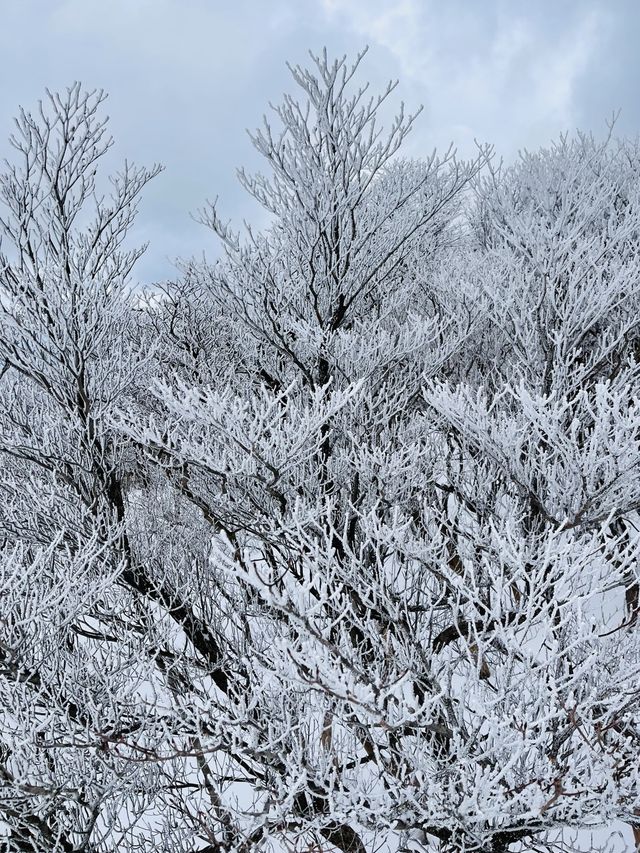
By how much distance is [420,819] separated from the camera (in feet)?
Result: 8.64

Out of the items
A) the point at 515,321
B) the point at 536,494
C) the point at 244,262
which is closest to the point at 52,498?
the point at 244,262

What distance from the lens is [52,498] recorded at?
4695 mm

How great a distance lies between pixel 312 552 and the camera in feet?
9.66

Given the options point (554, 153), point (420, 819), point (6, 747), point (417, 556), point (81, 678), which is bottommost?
point (420, 819)

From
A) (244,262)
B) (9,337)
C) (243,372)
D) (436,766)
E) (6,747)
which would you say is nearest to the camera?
(436,766)

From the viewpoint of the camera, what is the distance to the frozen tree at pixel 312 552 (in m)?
2.74

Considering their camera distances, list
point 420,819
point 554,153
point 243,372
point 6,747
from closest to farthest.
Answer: point 420,819, point 6,747, point 243,372, point 554,153

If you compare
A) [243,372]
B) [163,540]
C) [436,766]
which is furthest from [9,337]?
[436,766]

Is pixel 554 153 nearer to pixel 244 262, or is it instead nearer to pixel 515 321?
pixel 515 321

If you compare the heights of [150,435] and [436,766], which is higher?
[150,435]

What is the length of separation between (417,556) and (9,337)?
4.11 metres

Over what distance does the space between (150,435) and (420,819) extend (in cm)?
305

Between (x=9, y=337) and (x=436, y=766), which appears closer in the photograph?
(x=436, y=766)

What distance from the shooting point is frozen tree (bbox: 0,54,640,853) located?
274 cm
